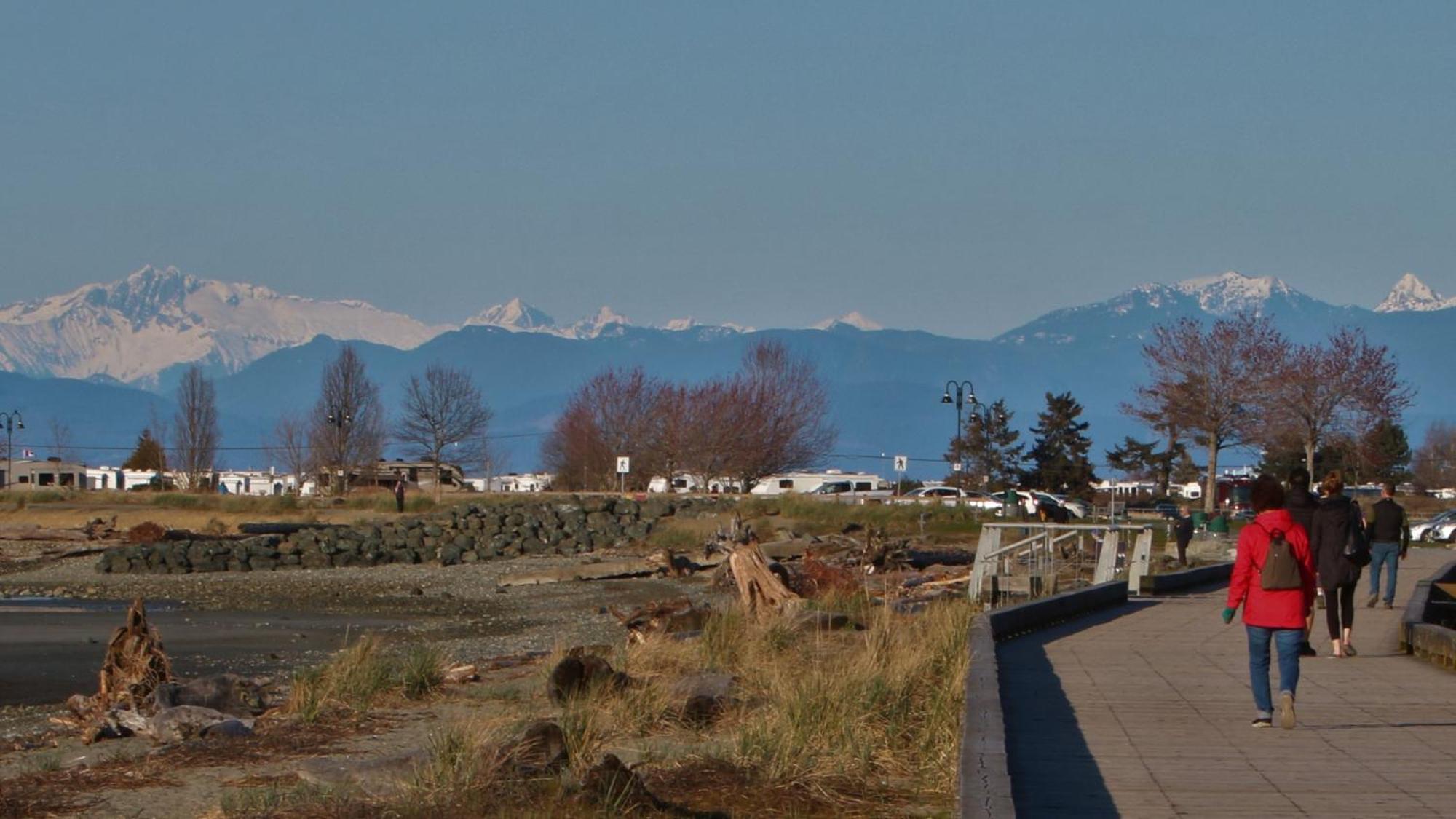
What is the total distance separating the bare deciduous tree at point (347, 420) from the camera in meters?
104

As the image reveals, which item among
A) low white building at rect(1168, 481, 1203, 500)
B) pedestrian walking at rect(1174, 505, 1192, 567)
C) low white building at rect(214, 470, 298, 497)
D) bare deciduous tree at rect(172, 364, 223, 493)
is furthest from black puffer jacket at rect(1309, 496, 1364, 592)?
low white building at rect(214, 470, 298, 497)

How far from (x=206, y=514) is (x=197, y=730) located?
52.3 m

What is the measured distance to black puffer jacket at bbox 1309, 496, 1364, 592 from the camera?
16141 mm

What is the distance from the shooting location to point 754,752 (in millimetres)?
10703

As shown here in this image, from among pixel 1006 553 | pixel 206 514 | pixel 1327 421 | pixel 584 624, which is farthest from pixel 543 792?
pixel 1327 421

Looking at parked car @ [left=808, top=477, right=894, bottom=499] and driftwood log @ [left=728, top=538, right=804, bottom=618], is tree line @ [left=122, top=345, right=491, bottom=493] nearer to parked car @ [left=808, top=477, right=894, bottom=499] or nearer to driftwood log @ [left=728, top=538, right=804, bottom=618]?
parked car @ [left=808, top=477, right=894, bottom=499]

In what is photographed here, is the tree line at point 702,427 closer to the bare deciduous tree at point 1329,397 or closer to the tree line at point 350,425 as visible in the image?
the tree line at point 350,425

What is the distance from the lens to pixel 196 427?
11000 cm

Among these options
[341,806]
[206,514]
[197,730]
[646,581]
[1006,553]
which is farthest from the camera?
[206,514]

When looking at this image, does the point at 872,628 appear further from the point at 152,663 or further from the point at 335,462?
the point at 335,462

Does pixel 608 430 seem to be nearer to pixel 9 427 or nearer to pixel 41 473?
pixel 9 427

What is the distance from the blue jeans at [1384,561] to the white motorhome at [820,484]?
6484 cm

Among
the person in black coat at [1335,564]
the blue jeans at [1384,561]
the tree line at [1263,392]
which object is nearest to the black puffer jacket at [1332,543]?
the person in black coat at [1335,564]

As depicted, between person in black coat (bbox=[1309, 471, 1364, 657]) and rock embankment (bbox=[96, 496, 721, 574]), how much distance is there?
32744mm
